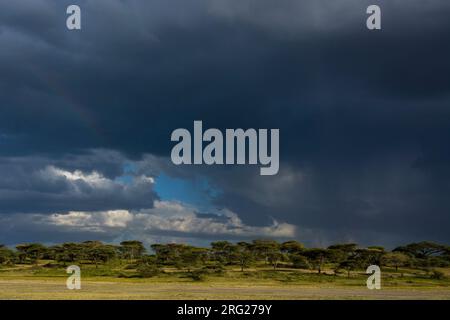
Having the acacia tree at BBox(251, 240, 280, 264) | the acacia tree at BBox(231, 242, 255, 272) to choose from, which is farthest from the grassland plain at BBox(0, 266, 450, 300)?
the acacia tree at BBox(251, 240, 280, 264)

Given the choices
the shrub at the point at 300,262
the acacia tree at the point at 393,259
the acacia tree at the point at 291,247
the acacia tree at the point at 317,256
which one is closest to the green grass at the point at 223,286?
the acacia tree at the point at 393,259

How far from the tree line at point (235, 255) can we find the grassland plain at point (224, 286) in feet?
32.5

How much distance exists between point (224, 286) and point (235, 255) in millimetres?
71982

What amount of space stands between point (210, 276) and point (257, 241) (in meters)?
67.9

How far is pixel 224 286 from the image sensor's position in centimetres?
8350

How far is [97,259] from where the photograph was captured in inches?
6201

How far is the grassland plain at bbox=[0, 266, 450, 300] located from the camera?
62.9 meters

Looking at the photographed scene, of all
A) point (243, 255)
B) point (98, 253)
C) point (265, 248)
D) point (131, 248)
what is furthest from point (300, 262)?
point (131, 248)

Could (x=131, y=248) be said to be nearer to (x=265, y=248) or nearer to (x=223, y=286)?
(x=265, y=248)

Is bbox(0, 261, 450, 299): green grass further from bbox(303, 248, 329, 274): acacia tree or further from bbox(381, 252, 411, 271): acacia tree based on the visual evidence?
bbox(303, 248, 329, 274): acacia tree

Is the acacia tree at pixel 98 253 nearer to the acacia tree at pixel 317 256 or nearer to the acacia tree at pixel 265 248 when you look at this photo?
the acacia tree at pixel 265 248

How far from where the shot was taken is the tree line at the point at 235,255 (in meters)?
136

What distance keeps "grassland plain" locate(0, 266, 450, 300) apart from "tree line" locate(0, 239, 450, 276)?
991cm
